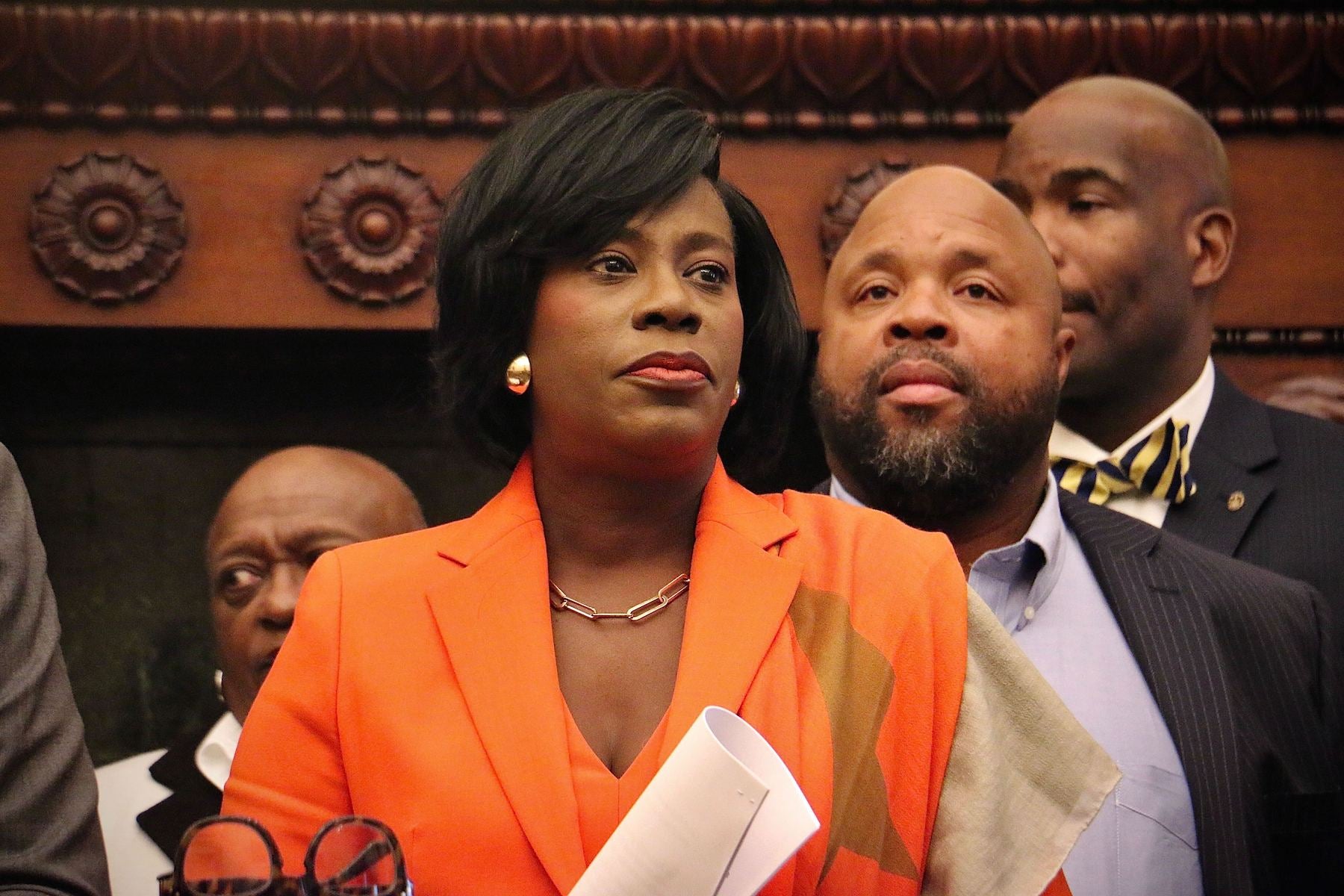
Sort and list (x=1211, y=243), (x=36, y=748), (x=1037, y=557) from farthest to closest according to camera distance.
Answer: (x=1211, y=243) → (x=1037, y=557) → (x=36, y=748)

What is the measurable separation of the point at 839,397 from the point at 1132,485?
635 millimetres

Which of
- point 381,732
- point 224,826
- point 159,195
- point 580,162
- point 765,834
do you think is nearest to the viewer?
point 224,826

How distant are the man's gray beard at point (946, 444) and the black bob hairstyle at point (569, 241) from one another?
44cm

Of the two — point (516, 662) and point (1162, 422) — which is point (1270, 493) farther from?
point (516, 662)

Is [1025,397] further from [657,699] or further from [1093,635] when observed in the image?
[657,699]

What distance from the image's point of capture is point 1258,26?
3436 mm

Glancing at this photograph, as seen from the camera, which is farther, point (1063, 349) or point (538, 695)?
point (1063, 349)

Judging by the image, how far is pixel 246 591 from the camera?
9.49 ft

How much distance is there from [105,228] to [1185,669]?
7.11 ft

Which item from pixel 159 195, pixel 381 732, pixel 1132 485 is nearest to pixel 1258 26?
Answer: pixel 1132 485

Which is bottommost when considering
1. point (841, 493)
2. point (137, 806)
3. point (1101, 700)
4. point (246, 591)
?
point (137, 806)

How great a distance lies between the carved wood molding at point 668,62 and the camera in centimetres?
337

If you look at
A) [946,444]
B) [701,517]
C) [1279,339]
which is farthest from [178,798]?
[1279,339]

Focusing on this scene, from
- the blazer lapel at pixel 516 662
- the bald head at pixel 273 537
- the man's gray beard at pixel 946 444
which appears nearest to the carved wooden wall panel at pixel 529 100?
the bald head at pixel 273 537
